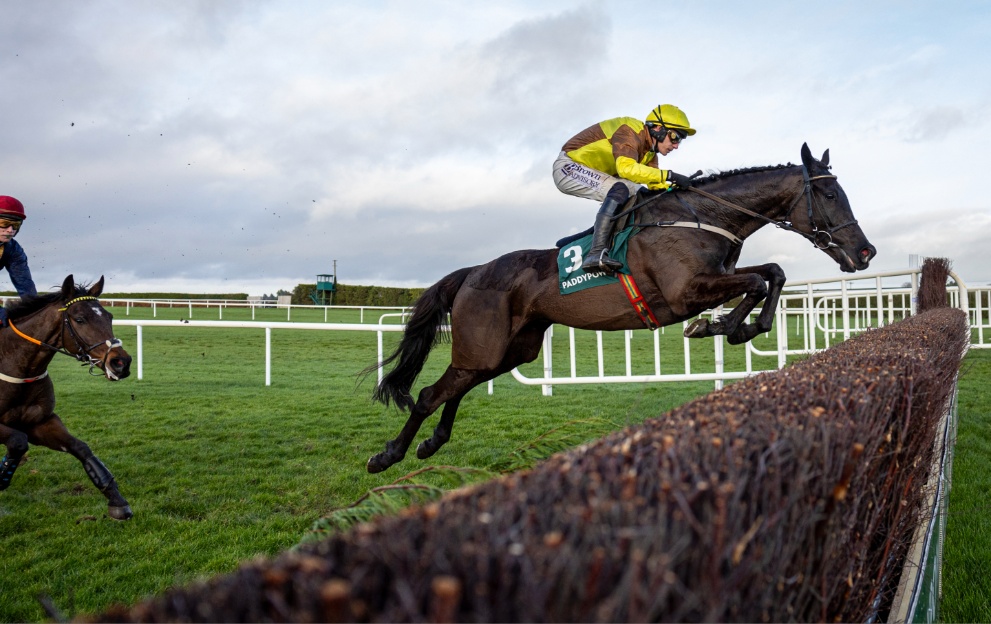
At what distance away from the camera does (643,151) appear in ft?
13.9

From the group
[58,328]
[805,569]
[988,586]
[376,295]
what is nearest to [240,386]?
[58,328]

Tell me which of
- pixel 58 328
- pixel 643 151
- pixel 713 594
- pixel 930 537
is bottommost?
pixel 930 537

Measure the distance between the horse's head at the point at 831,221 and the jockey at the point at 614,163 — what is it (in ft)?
2.20

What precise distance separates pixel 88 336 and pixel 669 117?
370cm

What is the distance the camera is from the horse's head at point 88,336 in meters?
3.91

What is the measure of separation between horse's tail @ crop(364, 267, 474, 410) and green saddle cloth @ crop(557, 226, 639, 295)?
30.8 inches

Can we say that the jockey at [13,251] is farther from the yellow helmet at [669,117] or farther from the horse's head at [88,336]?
the yellow helmet at [669,117]

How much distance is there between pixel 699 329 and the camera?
3.93 metres

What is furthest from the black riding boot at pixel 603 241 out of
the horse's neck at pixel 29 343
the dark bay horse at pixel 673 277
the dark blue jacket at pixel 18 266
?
the dark blue jacket at pixel 18 266

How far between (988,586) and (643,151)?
2.79 metres

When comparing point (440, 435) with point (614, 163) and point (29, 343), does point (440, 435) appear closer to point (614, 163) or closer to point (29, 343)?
point (614, 163)

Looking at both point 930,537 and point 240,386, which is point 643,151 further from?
point 240,386

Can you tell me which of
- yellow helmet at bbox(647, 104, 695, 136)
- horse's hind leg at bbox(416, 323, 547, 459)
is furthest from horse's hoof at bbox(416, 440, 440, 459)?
yellow helmet at bbox(647, 104, 695, 136)

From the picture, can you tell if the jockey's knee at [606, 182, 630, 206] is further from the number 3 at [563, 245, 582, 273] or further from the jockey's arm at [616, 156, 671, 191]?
the number 3 at [563, 245, 582, 273]
